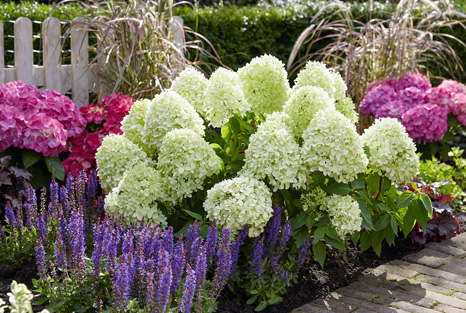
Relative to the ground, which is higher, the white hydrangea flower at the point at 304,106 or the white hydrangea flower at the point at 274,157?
the white hydrangea flower at the point at 304,106

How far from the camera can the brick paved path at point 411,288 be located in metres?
3.24

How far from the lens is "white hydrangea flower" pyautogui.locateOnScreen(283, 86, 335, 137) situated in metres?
3.32

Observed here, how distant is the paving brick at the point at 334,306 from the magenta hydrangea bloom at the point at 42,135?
2.19 metres

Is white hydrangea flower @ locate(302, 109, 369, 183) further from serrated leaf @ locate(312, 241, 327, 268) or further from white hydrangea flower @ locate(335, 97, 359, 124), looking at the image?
white hydrangea flower @ locate(335, 97, 359, 124)

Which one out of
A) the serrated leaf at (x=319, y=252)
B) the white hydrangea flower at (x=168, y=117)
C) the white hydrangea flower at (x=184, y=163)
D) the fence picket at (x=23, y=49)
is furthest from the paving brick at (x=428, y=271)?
the fence picket at (x=23, y=49)

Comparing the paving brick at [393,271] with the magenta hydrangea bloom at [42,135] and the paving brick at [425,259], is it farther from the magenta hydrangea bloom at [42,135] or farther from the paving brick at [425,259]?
the magenta hydrangea bloom at [42,135]

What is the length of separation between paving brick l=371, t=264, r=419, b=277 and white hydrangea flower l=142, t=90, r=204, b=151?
1.47 meters

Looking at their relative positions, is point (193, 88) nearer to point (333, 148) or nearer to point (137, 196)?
point (137, 196)

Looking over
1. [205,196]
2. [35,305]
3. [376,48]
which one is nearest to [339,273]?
[205,196]

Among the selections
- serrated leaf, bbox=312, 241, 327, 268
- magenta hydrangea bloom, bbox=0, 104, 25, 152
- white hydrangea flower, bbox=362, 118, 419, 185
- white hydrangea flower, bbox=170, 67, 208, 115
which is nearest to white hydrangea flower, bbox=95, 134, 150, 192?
white hydrangea flower, bbox=170, 67, 208, 115

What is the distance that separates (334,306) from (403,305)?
403 mm

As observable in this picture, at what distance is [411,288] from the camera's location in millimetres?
3504

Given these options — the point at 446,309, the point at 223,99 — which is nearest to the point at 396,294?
the point at 446,309

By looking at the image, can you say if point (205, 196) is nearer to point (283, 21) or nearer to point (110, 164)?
point (110, 164)
